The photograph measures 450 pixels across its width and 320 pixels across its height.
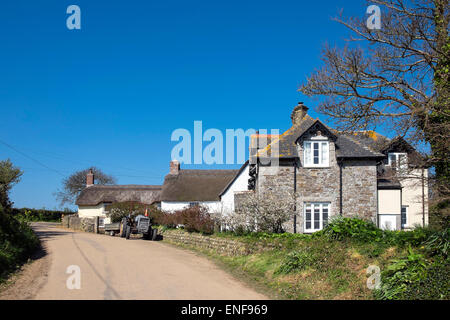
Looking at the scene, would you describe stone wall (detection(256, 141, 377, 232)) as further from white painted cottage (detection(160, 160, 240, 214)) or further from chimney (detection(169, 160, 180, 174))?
chimney (detection(169, 160, 180, 174))

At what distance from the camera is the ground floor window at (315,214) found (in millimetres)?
22516

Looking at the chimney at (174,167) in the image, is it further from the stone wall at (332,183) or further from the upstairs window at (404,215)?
the upstairs window at (404,215)

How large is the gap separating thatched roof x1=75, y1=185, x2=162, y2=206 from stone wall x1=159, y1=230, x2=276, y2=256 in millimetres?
23152

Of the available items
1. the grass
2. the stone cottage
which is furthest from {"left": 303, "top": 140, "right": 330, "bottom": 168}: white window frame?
the grass

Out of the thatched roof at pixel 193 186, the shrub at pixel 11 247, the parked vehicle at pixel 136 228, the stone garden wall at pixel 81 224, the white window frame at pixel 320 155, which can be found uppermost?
the white window frame at pixel 320 155

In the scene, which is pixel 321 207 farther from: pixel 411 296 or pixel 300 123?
pixel 411 296

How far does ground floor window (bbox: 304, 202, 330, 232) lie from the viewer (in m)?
22.5

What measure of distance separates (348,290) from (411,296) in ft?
5.54

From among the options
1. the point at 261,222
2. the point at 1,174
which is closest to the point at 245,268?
the point at 261,222

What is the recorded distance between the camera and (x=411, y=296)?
26.2 ft

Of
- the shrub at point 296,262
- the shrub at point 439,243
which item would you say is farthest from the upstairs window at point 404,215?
the shrub at point 439,243

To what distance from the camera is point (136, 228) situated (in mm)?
27578

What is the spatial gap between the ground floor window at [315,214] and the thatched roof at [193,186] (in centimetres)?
1777

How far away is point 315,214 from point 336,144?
168 inches
